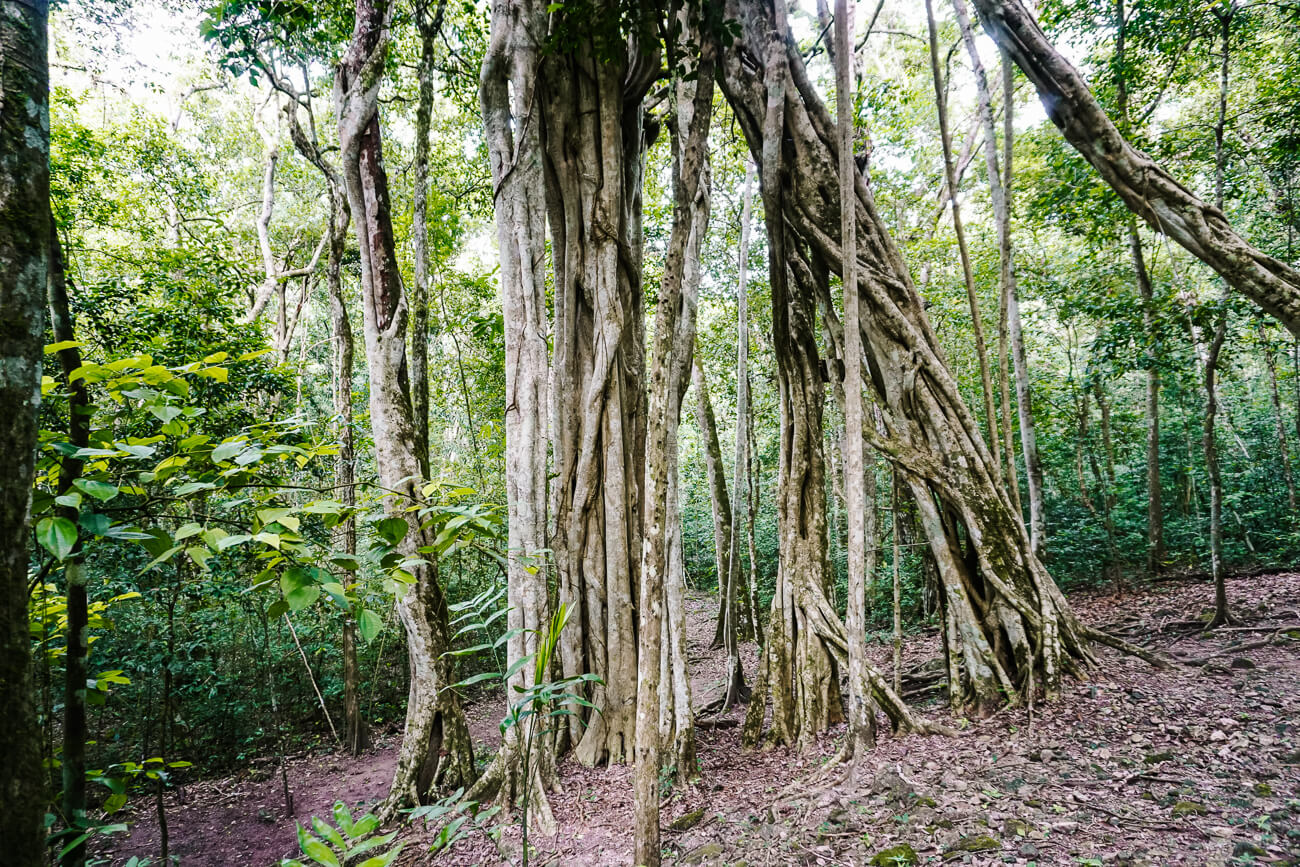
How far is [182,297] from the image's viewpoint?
6082 mm

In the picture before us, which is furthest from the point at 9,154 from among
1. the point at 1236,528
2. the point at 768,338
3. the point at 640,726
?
the point at 1236,528

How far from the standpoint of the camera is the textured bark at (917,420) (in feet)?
12.8

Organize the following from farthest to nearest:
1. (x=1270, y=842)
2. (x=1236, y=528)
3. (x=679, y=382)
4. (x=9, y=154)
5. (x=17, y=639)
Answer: (x=1236, y=528)
(x=679, y=382)
(x=1270, y=842)
(x=9, y=154)
(x=17, y=639)

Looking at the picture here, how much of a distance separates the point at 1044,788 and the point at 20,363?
410 centimetres

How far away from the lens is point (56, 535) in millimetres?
983

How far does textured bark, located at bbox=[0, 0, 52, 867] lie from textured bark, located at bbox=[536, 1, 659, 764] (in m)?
3.91

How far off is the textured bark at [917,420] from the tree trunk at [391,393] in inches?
100

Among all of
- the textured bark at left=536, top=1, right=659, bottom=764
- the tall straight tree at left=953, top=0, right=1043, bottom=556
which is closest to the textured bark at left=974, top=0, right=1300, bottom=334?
the tall straight tree at left=953, top=0, right=1043, bottom=556

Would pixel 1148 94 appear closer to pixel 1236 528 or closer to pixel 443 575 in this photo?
pixel 1236 528

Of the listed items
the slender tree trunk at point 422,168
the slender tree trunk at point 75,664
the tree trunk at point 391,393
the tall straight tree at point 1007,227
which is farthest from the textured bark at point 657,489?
the slender tree trunk at point 422,168

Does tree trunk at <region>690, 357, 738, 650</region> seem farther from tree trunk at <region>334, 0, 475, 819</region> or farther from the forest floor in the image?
tree trunk at <region>334, 0, 475, 819</region>

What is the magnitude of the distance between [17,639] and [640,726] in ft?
7.56

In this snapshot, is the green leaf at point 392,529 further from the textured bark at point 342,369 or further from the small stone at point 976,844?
the textured bark at point 342,369

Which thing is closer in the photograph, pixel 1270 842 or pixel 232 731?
pixel 1270 842
